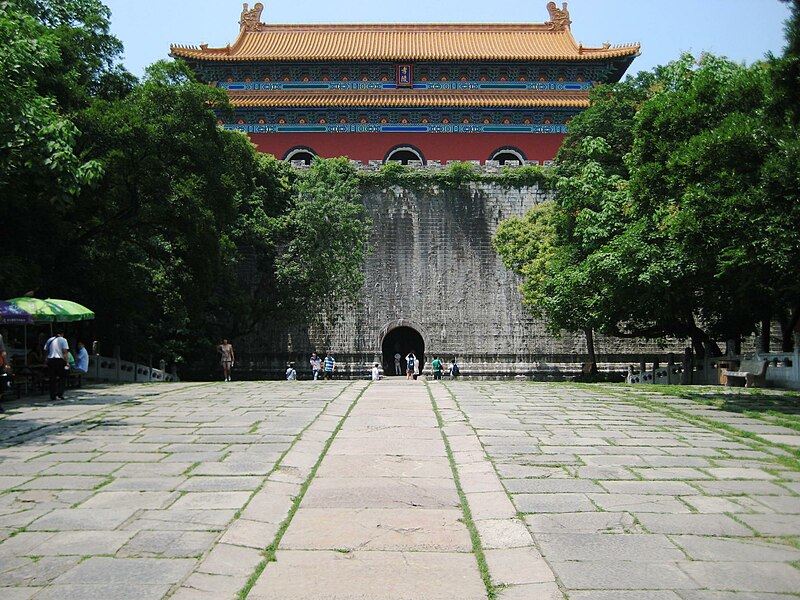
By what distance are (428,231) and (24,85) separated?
1632 cm

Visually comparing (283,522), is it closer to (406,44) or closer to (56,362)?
(56,362)

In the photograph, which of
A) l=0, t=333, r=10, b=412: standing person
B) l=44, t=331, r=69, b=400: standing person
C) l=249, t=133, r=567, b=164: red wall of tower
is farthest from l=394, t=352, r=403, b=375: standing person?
l=0, t=333, r=10, b=412: standing person

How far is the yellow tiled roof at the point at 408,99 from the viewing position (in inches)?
1025

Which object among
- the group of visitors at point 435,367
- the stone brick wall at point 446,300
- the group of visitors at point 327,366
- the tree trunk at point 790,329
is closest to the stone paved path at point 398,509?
the tree trunk at point 790,329

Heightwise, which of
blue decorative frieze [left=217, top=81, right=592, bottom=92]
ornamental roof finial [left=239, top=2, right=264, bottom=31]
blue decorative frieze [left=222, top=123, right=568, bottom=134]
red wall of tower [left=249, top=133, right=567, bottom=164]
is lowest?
red wall of tower [left=249, top=133, right=567, bottom=164]

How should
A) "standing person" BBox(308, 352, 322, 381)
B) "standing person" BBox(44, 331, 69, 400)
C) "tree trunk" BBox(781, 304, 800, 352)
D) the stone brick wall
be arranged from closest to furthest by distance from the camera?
"standing person" BBox(44, 331, 69, 400), "tree trunk" BBox(781, 304, 800, 352), "standing person" BBox(308, 352, 322, 381), the stone brick wall

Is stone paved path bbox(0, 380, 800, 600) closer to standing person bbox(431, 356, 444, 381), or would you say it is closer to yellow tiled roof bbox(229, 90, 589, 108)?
standing person bbox(431, 356, 444, 381)

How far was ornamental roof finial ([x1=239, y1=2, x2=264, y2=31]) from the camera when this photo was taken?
95.1 ft

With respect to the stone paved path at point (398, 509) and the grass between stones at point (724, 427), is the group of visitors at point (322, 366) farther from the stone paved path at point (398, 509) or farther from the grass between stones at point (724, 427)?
the stone paved path at point (398, 509)

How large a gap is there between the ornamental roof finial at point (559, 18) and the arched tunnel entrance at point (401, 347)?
12572 millimetres

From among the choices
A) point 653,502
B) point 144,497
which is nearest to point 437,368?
point 653,502

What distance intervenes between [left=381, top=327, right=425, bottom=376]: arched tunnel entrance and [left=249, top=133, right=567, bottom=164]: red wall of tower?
5.82m

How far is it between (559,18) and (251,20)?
1109 centimetres

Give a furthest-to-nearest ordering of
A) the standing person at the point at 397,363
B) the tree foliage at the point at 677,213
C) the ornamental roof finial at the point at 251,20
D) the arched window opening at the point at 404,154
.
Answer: the ornamental roof finial at the point at 251,20
the arched window opening at the point at 404,154
the standing person at the point at 397,363
the tree foliage at the point at 677,213
